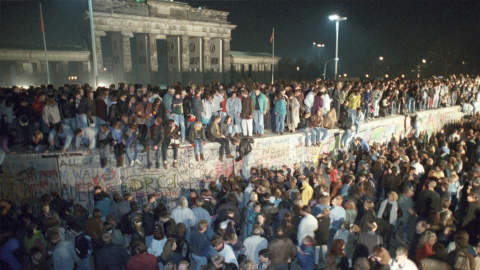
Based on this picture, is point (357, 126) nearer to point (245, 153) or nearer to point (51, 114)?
point (245, 153)

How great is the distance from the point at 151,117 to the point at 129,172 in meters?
2.14

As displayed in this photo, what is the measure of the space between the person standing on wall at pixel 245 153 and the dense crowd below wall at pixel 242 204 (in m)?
0.24

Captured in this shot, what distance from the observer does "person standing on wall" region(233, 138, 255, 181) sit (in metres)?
12.3

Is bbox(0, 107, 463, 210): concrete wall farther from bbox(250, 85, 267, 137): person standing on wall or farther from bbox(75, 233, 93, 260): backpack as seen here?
bbox(75, 233, 93, 260): backpack

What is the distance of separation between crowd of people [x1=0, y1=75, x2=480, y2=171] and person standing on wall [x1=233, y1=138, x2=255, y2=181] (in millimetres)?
340

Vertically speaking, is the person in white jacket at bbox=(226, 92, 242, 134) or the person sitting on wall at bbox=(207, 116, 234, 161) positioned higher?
the person in white jacket at bbox=(226, 92, 242, 134)

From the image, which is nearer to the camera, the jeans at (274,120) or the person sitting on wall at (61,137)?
the person sitting on wall at (61,137)

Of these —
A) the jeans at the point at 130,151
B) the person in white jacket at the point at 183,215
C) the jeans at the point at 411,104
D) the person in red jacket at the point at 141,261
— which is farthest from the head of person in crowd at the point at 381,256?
the jeans at the point at 411,104

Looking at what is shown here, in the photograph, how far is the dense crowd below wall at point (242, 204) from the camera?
6.18 m

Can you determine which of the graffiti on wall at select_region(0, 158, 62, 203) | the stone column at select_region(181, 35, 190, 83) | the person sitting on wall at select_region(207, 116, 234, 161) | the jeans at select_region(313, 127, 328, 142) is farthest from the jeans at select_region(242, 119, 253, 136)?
the stone column at select_region(181, 35, 190, 83)

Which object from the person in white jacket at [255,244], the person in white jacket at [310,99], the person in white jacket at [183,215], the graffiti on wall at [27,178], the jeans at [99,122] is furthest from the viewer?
the person in white jacket at [310,99]

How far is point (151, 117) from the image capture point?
1170cm

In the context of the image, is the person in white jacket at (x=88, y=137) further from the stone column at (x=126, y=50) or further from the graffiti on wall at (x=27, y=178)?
the stone column at (x=126, y=50)

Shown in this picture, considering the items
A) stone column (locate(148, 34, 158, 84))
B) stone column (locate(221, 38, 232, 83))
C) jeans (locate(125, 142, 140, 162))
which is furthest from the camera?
stone column (locate(221, 38, 232, 83))
